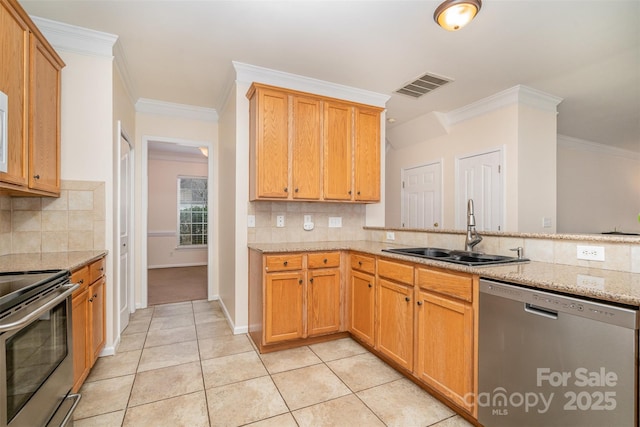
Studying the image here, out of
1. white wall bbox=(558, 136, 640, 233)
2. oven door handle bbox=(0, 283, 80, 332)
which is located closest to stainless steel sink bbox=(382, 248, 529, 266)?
oven door handle bbox=(0, 283, 80, 332)

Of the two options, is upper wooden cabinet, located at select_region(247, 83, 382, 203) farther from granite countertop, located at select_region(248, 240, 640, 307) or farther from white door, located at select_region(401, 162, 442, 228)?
white door, located at select_region(401, 162, 442, 228)

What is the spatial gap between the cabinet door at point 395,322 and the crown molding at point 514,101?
9.37 ft

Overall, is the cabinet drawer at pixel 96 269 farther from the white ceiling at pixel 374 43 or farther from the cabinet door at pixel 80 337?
the white ceiling at pixel 374 43

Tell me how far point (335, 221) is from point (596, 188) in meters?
5.72

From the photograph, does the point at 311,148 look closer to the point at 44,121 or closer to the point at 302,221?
the point at 302,221

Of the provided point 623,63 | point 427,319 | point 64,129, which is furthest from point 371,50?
point 64,129

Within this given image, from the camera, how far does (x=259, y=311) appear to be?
8.56ft

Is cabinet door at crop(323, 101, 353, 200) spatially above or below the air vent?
below

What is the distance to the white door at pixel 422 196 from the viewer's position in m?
4.59

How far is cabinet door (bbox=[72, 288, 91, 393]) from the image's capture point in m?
1.83

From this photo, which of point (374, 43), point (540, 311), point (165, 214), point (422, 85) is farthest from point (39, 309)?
point (165, 214)

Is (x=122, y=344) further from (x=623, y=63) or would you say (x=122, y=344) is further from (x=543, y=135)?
(x=623, y=63)

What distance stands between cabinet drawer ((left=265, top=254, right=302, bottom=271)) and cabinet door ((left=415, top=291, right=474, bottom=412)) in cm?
109

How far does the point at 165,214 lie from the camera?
6848mm
